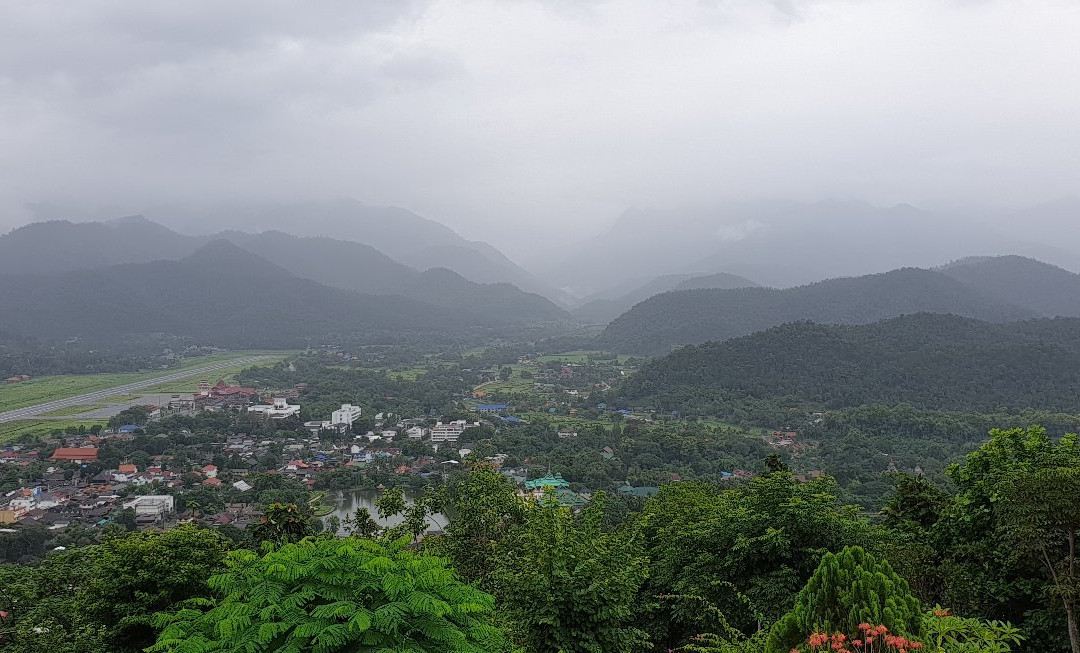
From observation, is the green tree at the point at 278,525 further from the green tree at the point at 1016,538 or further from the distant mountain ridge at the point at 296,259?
the distant mountain ridge at the point at 296,259

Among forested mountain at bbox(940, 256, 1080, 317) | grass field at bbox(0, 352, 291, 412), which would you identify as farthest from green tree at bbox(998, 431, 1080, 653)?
forested mountain at bbox(940, 256, 1080, 317)

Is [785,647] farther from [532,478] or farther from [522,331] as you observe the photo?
[522,331]

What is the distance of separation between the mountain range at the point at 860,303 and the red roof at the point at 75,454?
63.6 metres

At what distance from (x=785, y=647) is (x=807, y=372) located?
160ft

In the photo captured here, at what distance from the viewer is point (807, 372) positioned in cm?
4788

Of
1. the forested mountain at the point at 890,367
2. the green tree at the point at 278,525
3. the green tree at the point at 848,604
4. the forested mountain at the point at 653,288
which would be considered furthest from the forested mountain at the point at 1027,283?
the green tree at the point at 278,525

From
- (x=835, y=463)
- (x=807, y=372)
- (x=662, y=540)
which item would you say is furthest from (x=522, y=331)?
(x=662, y=540)

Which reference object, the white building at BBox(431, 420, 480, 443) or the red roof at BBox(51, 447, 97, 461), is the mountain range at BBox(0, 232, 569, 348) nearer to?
the white building at BBox(431, 420, 480, 443)

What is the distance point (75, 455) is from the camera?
3136 cm

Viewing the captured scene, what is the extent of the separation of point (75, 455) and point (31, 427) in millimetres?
11528

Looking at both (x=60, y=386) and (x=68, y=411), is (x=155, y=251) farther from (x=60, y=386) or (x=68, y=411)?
(x=68, y=411)

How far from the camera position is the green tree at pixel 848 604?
371 cm

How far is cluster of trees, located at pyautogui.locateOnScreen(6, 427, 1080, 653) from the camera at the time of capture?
3.77 m

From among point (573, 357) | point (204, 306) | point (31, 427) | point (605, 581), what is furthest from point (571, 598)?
point (204, 306)
